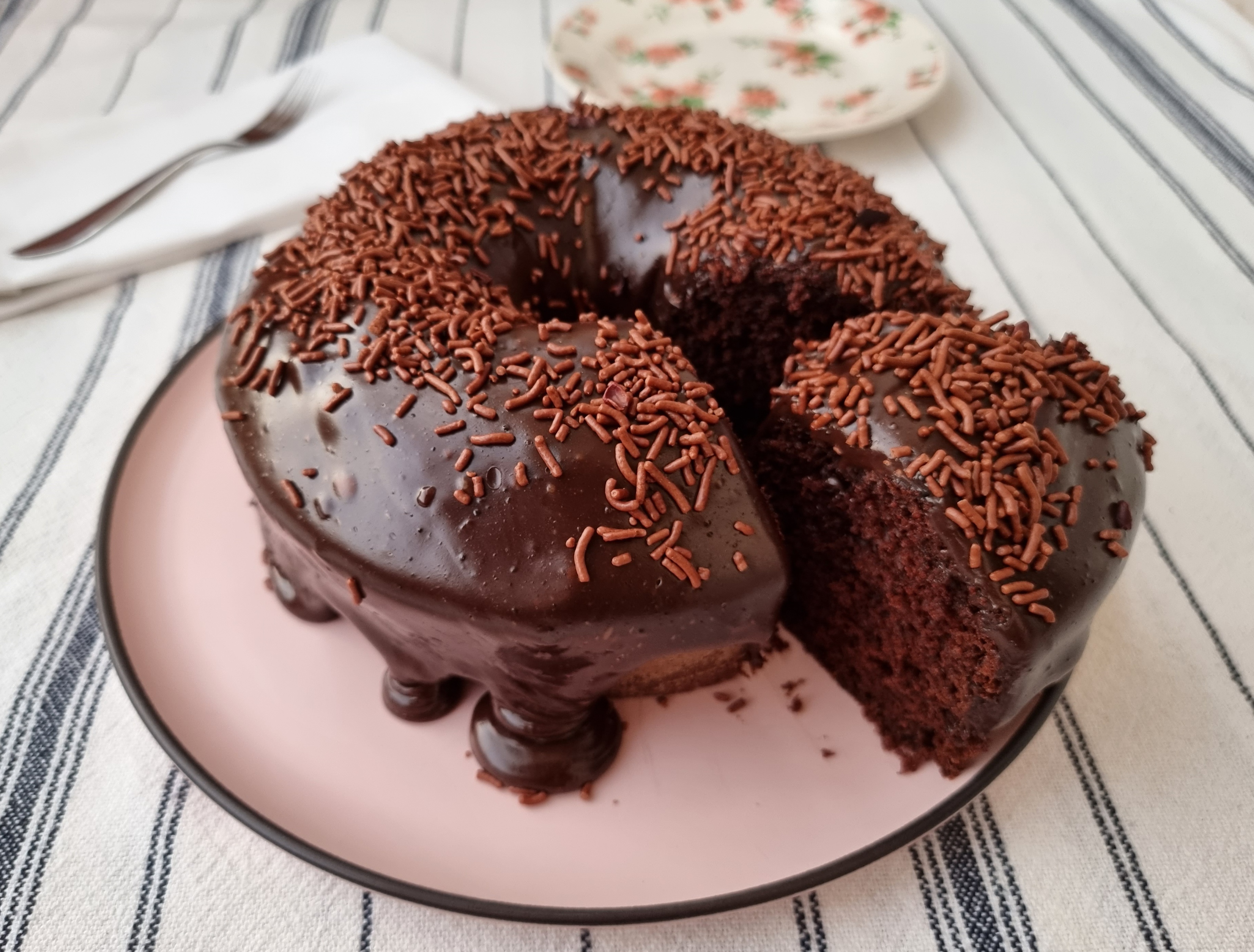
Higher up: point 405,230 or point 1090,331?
point 405,230

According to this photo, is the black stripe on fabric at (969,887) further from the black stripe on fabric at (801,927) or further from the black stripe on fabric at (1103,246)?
the black stripe on fabric at (1103,246)

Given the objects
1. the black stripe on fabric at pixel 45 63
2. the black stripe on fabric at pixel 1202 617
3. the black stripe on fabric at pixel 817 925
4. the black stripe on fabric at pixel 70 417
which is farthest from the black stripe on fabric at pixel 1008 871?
the black stripe on fabric at pixel 45 63

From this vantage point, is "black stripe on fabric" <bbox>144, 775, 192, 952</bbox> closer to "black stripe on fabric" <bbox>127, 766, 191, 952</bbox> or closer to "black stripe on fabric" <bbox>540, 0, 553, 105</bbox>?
"black stripe on fabric" <bbox>127, 766, 191, 952</bbox>

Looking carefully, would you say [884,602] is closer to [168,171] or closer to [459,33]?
[168,171]

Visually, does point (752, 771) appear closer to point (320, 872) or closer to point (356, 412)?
point (320, 872)

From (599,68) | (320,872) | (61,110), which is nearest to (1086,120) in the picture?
(599,68)
